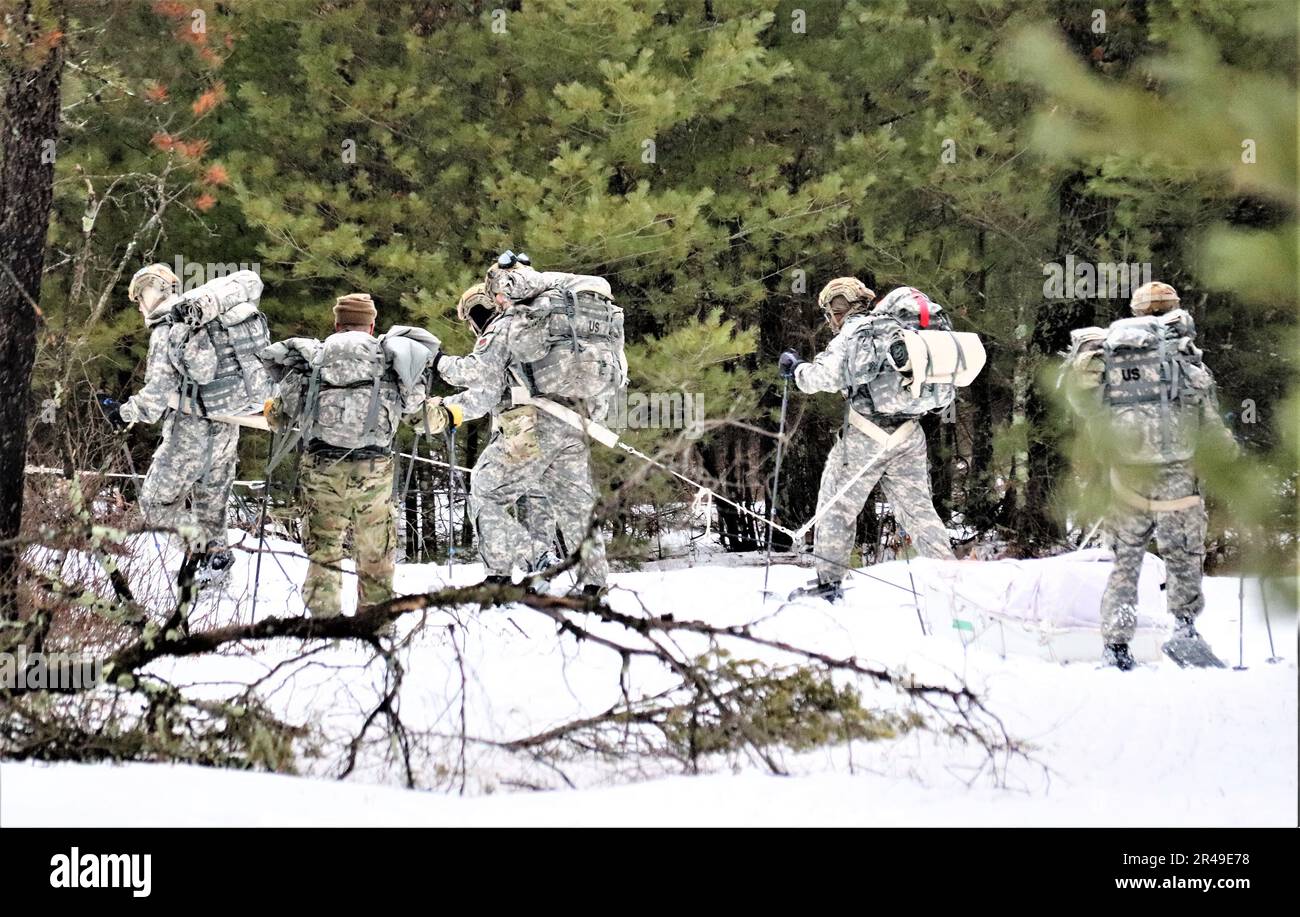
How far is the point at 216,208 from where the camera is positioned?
11.9 meters

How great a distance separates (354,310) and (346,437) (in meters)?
0.65

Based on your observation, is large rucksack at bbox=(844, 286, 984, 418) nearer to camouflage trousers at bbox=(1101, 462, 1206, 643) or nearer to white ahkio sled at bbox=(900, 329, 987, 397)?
white ahkio sled at bbox=(900, 329, 987, 397)

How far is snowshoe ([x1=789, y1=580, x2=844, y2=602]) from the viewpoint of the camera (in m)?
7.45

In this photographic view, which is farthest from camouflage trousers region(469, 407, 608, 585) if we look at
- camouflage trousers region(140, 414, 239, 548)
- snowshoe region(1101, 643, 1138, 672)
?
snowshoe region(1101, 643, 1138, 672)

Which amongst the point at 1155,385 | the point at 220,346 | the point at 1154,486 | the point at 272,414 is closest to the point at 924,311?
the point at 1155,385

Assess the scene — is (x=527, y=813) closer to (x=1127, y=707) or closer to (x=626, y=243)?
(x=1127, y=707)

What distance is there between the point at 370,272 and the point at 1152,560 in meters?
7.14

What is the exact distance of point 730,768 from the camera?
4.04 meters

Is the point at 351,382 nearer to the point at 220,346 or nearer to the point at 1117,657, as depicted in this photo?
the point at 220,346

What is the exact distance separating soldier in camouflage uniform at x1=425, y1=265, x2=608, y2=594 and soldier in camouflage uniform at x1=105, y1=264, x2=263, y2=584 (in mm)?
1445

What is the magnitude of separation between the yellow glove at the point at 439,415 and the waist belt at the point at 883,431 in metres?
2.25

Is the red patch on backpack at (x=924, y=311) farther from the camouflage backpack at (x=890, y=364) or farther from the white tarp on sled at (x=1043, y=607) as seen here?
the white tarp on sled at (x=1043, y=607)

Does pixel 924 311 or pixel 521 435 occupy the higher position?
pixel 924 311

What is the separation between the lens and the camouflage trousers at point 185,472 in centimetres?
737
